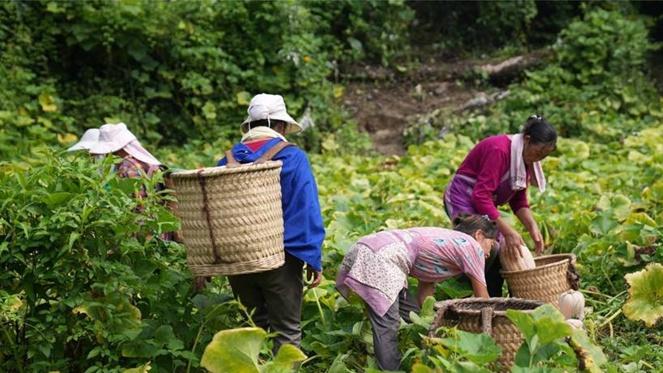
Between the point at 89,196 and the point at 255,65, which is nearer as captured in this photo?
the point at 89,196

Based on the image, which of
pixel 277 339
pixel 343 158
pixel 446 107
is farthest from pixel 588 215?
pixel 446 107

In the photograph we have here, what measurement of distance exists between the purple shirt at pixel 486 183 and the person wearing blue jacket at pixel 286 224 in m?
1.13

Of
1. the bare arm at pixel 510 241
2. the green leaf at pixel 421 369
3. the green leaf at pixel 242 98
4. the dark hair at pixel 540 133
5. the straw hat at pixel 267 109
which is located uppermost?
the straw hat at pixel 267 109

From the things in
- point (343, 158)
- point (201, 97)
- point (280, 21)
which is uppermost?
point (280, 21)

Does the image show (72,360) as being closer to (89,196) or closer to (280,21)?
(89,196)

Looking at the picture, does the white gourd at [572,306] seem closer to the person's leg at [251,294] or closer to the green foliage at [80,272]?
the person's leg at [251,294]

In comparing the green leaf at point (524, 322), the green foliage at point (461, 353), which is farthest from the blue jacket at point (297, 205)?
the green leaf at point (524, 322)

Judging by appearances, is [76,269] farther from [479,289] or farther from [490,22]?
[490,22]

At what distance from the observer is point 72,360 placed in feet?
13.2

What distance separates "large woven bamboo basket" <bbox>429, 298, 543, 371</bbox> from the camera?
376 cm

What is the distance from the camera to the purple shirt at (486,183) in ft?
16.0

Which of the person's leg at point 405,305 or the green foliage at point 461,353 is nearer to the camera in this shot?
the green foliage at point 461,353

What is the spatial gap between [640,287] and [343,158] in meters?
5.89

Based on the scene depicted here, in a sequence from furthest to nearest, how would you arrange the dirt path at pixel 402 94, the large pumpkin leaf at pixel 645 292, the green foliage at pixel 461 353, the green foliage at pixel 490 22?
1. the green foliage at pixel 490 22
2. the dirt path at pixel 402 94
3. the large pumpkin leaf at pixel 645 292
4. the green foliage at pixel 461 353
